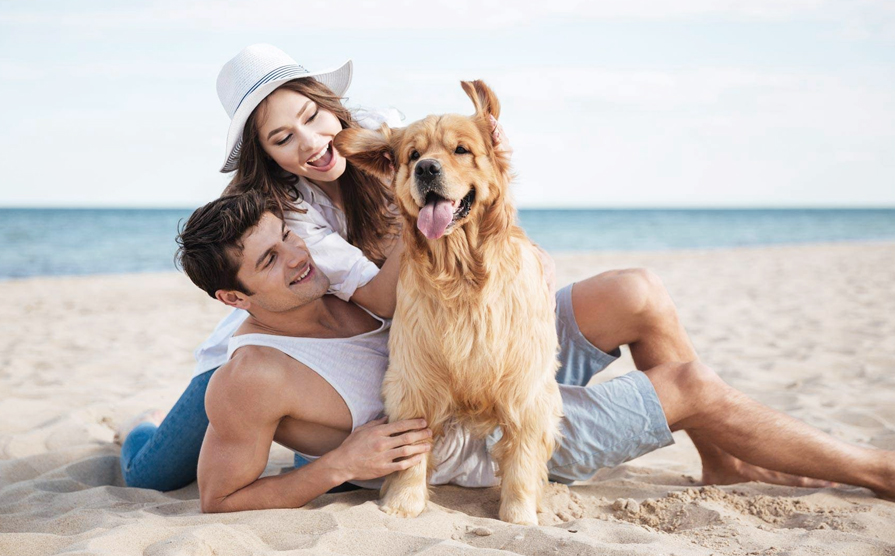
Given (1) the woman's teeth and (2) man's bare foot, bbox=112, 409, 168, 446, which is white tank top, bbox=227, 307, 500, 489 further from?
(2) man's bare foot, bbox=112, 409, 168, 446

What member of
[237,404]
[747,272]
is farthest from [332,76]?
[747,272]

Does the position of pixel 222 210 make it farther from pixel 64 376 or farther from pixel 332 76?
pixel 64 376

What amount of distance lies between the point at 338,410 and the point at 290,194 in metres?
1.00

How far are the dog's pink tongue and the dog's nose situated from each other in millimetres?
110

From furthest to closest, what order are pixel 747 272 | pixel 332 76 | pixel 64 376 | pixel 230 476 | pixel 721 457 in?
1. pixel 747 272
2. pixel 64 376
3. pixel 332 76
4. pixel 721 457
5. pixel 230 476

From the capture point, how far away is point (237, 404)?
7.99 feet

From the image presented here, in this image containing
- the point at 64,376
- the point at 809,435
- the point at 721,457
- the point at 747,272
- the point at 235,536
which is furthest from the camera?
the point at 747,272

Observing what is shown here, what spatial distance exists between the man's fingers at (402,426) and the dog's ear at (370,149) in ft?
2.97

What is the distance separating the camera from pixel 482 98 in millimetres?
2482

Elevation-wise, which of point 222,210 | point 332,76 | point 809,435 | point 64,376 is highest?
point 332,76

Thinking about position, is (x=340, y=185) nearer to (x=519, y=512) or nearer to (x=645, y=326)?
(x=645, y=326)

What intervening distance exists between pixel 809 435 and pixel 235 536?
82.5 inches

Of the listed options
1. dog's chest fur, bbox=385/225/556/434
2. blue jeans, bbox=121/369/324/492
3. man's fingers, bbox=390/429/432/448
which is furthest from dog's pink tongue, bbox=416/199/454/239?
blue jeans, bbox=121/369/324/492

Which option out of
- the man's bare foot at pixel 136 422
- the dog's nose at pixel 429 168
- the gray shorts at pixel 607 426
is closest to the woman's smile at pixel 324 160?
the dog's nose at pixel 429 168
